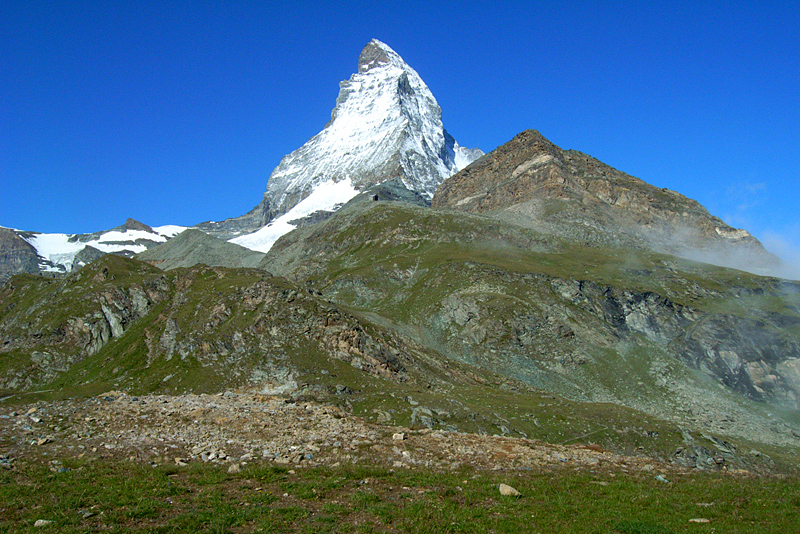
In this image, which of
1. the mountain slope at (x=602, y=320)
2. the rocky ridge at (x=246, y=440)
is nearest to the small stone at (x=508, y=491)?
the rocky ridge at (x=246, y=440)

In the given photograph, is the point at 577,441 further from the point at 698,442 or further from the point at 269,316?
the point at 269,316

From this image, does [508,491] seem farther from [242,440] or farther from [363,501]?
[242,440]

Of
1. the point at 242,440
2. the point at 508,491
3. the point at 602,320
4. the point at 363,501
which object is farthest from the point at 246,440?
the point at 602,320

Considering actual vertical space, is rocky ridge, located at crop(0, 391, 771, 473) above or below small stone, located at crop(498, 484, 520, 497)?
below

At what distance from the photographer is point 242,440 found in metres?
26.7

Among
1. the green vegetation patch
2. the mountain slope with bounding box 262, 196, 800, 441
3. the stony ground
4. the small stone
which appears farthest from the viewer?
the mountain slope with bounding box 262, 196, 800, 441

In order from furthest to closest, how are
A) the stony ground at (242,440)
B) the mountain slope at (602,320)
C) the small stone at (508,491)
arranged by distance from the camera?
the mountain slope at (602,320) → the stony ground at (242,440) → the small stone at (508,491)

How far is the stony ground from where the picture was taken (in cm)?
2414

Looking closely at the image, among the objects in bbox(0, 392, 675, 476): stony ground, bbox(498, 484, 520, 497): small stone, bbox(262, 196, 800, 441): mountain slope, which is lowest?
bbox(0, 392, 675, 476): stony ground

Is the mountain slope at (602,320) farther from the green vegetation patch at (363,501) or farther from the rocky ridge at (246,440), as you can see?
the green vegetation patch at (363,501)

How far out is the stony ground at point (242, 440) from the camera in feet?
79.2

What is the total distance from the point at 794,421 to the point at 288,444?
98.9 m

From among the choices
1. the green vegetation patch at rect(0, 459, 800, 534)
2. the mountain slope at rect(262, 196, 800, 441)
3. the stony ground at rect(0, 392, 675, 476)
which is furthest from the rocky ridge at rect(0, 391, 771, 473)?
the mountain slope at rect(262, 196, 800, 441)

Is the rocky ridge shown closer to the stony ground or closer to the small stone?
the stony ground
